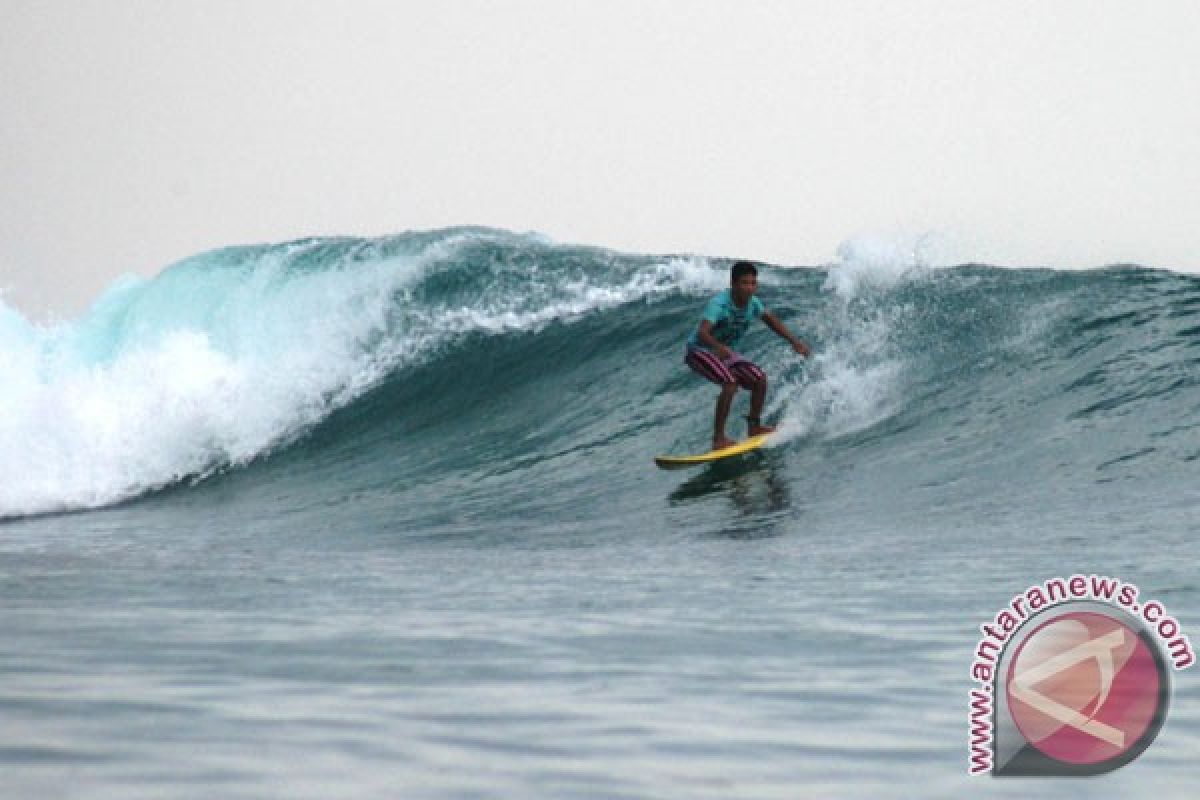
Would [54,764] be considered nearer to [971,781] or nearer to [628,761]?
[628,761]

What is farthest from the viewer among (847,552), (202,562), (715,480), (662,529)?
(715,480)

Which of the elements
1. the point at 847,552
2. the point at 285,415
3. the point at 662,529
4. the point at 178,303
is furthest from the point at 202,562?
the point at 178,303

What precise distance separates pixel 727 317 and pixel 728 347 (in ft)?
0.81

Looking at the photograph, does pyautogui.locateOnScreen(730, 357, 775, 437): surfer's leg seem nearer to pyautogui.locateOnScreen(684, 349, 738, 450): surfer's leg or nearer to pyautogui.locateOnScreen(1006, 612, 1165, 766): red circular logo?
pyautogui.locateOnScreen(684, 349, 738, 450): surfer's leg

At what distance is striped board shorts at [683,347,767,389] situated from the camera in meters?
10.6

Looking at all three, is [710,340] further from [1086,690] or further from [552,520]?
[1086,690]

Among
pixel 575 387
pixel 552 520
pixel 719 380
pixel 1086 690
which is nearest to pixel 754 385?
pixel 719 380

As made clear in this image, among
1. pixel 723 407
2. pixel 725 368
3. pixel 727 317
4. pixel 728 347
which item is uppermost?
pixel 727 317

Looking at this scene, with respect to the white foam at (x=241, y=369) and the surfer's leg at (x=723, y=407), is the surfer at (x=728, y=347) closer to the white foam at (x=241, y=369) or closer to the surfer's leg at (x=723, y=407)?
the surfer's leg at (x=723, y=407)

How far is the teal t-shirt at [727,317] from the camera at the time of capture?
10.7m

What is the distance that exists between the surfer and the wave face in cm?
57

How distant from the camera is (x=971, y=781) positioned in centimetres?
338

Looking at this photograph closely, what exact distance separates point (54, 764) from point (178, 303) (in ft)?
61.2

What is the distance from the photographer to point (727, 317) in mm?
10773
